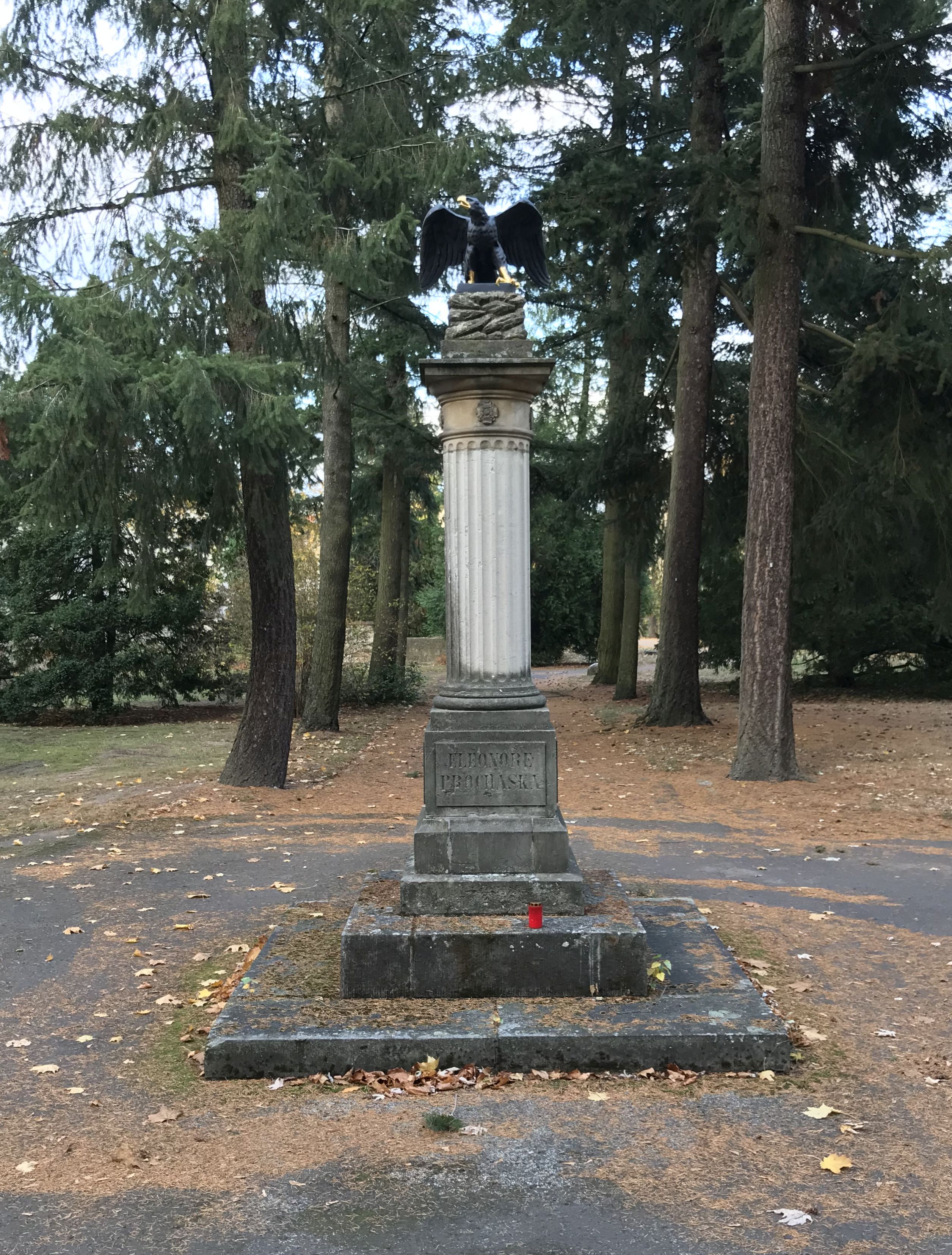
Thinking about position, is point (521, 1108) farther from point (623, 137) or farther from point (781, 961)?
point (623, 137)

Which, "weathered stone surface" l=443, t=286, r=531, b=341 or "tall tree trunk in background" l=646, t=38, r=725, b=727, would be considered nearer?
"weathered stone surface" l=443, t=286, r=531, b=341

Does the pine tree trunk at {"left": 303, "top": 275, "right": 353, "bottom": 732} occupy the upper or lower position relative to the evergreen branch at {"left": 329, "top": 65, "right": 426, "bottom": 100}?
lower

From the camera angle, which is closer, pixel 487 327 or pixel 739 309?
pixel 487 327

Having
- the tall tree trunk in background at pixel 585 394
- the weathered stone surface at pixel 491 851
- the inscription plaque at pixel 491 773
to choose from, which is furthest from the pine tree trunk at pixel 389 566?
the weathered stone surface at pixel 491 851

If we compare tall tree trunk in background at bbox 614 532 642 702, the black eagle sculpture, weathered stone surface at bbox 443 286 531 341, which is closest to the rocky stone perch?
weathered stone surface at bbox 443 286 531 341

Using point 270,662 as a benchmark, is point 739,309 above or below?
above

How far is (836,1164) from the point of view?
12.6 feet

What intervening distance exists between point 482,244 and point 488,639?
88.6 inches

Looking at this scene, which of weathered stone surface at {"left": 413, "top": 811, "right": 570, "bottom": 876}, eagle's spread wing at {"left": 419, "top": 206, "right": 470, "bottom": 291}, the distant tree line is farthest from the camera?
the distant tree line

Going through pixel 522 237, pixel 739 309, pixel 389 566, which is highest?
pixel 739 309

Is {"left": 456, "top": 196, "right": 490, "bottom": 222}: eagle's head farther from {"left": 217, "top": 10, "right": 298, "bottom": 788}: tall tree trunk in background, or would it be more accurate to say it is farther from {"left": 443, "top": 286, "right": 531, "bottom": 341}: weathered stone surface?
{"left": 217, "top": 10, "right": 298, "bottom": 788}: tall tree trunk in background

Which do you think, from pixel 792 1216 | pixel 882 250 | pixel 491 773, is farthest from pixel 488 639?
pixel 882 250

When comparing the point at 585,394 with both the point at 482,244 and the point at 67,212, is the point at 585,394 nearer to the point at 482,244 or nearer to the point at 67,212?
the point at 67,212

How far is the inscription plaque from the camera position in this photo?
5750 mm
